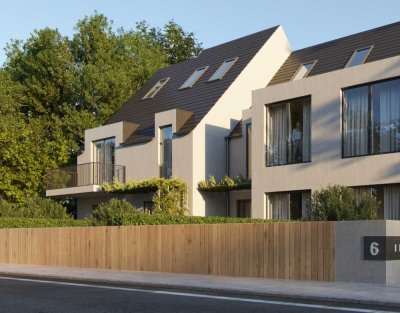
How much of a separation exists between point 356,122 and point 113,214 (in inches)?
327

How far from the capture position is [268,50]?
29.1 metres

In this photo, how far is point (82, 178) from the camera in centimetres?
3130

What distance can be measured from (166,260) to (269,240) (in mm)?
3690

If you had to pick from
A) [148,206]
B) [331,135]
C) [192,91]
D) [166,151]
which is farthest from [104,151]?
[331,135]

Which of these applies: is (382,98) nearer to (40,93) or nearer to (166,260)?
(166,260)

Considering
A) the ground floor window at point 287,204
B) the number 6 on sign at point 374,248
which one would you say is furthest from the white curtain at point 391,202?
the number 6 on sign at point 374,248

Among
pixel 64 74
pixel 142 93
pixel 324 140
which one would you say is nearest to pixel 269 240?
pixel 324 140

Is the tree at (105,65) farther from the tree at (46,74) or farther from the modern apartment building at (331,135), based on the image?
the modern apartment building at (331,135)

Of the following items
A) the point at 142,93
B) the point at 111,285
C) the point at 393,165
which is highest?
the point at 142,93

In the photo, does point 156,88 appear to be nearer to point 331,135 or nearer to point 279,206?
point 279,206

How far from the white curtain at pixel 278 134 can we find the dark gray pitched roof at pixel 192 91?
4.81 metres

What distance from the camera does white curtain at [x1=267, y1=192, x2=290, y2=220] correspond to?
71.1 feet

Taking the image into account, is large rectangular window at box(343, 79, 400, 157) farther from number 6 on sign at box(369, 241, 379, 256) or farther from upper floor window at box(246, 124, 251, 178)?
number 6 on sign at box(369, 241, 379, 256)

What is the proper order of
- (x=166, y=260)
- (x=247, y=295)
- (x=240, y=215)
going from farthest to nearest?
1. (x=240, y=215)
2. (x=166, y=260)
3. (x=247, y=295)
